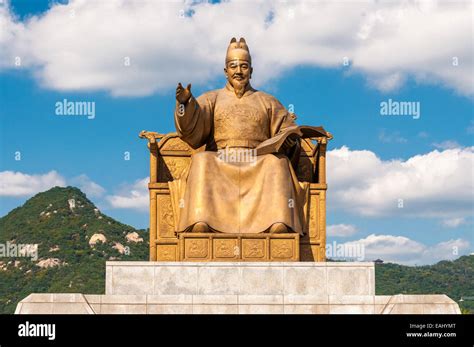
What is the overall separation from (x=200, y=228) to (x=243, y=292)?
113cm

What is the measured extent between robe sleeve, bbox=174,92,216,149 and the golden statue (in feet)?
0.05

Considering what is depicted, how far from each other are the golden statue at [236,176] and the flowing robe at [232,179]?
14mm

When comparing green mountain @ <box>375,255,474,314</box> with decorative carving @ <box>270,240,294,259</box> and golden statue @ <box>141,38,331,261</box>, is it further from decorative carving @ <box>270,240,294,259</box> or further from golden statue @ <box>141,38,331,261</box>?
decorative carving @ <box>270,240,294,259</box>

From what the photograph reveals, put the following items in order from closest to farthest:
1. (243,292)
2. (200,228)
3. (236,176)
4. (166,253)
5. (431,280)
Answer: (243,292) → (200,228) → (236,176) → (166,253) → (431,280)

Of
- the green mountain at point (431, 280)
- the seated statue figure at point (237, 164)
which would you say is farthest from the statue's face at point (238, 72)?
the green mountain at point (431, 280)


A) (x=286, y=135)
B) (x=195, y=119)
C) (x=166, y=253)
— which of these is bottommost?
(x=166, y=253)

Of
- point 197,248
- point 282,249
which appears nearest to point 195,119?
point 197,248

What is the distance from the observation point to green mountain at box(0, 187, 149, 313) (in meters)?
34.7

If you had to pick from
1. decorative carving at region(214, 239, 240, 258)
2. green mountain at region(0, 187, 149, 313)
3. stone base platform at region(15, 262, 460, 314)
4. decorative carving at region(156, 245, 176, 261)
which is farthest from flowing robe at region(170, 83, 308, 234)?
green mountain at region(0, 187, 149, 313)

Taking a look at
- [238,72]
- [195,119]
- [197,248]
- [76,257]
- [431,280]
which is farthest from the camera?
[76,257]

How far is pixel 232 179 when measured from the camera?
43.2ft

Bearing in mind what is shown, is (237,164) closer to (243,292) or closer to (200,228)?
(200,228)
